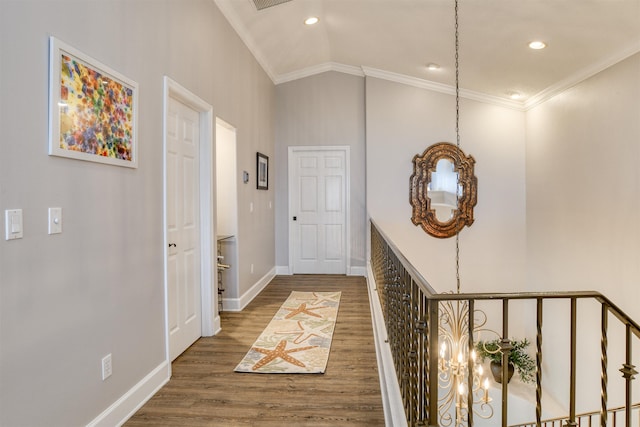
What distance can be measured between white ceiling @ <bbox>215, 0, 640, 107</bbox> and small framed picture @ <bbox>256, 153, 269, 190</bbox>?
130cm

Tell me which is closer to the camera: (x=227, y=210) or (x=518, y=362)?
(x=227, y=210)

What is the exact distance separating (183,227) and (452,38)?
3.54 m

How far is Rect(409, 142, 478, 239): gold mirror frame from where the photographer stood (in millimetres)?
6230

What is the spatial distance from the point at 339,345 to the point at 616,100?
367cm

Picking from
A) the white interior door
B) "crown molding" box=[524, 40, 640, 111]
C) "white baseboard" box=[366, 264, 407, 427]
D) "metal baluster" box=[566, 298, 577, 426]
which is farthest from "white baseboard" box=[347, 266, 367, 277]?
"metal baluster" box=[566, 298, 577, 426]

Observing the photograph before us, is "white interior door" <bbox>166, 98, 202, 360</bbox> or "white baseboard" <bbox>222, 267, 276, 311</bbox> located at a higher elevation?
"white interior door" <bbox>166, 98, 202, 360</bbox>

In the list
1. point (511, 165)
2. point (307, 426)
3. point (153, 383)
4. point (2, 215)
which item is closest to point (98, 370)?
Answer: point (153, 383)

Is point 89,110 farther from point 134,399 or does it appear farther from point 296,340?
point 296,340

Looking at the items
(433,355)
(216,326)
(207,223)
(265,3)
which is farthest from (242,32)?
(433,355)

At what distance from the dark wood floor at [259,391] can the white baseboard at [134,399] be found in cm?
4

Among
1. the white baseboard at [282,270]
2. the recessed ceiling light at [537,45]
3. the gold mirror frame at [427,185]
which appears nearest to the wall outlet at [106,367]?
the white baseboard at [282,270]

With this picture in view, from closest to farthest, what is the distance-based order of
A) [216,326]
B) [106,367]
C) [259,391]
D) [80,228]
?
[80,228], [106,367], [259,391], [216,326]

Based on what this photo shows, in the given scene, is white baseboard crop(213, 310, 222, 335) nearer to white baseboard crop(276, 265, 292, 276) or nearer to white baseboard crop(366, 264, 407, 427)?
white baseboard crop(366, 264, 407, 427)

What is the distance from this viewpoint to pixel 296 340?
3561 millimetres
